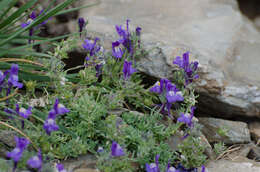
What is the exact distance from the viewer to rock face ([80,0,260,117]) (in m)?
3.41

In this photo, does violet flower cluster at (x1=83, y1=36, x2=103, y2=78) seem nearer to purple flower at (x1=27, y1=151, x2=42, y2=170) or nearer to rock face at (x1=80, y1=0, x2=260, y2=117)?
rock face at (x1=80, y1=0, x2=260, y2=117)

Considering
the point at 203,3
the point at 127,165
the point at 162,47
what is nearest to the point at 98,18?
the point at 162,47

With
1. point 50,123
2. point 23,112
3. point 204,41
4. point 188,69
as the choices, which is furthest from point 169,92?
point 204,41

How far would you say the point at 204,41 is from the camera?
13.2ft

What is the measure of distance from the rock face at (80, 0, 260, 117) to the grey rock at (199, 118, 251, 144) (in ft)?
0.71

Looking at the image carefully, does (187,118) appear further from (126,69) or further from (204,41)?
(204,41)

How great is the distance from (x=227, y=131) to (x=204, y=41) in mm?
1307

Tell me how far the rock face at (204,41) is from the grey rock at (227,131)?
216 mm

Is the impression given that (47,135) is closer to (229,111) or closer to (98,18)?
(229,111)

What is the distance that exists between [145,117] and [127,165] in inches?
19.8

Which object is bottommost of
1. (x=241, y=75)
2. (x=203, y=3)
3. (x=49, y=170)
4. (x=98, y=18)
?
(x=49, y=170)

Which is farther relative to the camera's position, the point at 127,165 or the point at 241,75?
the point at 241,75

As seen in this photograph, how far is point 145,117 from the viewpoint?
280cm

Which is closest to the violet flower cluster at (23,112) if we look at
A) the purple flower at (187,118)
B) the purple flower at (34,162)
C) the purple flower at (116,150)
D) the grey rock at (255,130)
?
the purple flower at (34,162)
